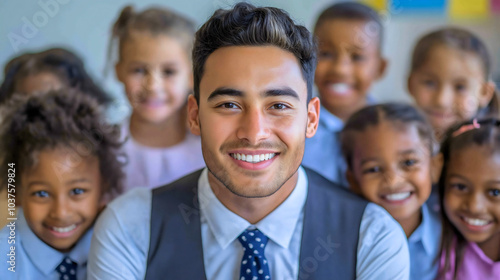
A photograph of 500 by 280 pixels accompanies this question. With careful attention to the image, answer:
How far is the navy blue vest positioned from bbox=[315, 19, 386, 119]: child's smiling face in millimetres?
765

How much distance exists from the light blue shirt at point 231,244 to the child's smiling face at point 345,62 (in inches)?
32.1

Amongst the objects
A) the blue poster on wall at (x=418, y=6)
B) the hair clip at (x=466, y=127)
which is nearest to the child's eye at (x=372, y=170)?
the hair clip at (x=466, y=127)

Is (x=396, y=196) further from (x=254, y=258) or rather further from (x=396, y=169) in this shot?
(x=254, y=258)

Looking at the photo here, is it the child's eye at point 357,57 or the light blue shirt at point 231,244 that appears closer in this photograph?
the light blue shirt at point 231,244

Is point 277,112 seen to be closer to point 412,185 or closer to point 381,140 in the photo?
point 381,140

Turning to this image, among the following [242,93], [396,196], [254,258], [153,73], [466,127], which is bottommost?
[254,258]

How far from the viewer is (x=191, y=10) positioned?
105 inches

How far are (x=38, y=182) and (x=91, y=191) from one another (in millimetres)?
163

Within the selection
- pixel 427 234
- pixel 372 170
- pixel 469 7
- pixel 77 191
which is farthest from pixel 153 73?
pixel 469 7

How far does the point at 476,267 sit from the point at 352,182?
1.56 feet

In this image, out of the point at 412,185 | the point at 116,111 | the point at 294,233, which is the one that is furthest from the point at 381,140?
the point at 116,111

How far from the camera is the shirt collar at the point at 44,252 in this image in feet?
5.19

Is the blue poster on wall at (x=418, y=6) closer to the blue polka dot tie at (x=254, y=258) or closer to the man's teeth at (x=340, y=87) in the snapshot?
the man's teeth at (x=340, y=87)

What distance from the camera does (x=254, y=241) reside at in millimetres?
1387
